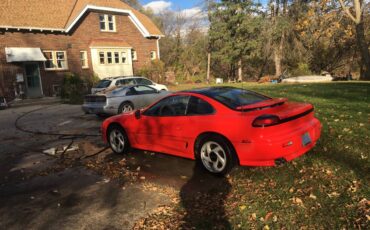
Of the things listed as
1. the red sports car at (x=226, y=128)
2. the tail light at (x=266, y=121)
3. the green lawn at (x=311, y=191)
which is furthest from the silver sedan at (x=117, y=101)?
the tail light at (x=266, y=121)

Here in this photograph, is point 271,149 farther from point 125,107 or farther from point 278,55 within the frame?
point 278,55

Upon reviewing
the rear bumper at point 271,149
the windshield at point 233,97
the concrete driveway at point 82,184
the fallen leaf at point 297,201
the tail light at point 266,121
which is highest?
the windshield at point 233,97

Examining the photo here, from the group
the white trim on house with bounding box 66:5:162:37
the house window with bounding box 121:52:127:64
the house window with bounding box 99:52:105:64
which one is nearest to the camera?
the white trim on house with bounding box 66:5:162:37

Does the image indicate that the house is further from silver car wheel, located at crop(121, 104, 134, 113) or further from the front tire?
the front tire

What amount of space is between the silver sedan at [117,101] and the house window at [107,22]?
16.7 meters

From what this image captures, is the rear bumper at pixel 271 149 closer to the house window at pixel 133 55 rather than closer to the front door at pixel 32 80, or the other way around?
the front door at pixel 32 80

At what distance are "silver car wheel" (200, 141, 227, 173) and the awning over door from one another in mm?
19928

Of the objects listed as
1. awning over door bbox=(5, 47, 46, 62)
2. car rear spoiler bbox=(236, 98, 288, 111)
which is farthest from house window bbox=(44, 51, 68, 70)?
car rear spoiler bbox=(236, 98, 288, 111)

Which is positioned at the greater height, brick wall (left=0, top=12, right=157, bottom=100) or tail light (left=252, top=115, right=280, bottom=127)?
brick wall (left=0, top=12, right=157, bottom=100)

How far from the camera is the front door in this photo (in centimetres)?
2284

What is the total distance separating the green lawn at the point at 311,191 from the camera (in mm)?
3830

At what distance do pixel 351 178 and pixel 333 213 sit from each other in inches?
42.1

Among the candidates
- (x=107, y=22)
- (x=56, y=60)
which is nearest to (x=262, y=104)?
(x=56, y=60)

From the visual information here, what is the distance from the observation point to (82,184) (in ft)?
18.2
